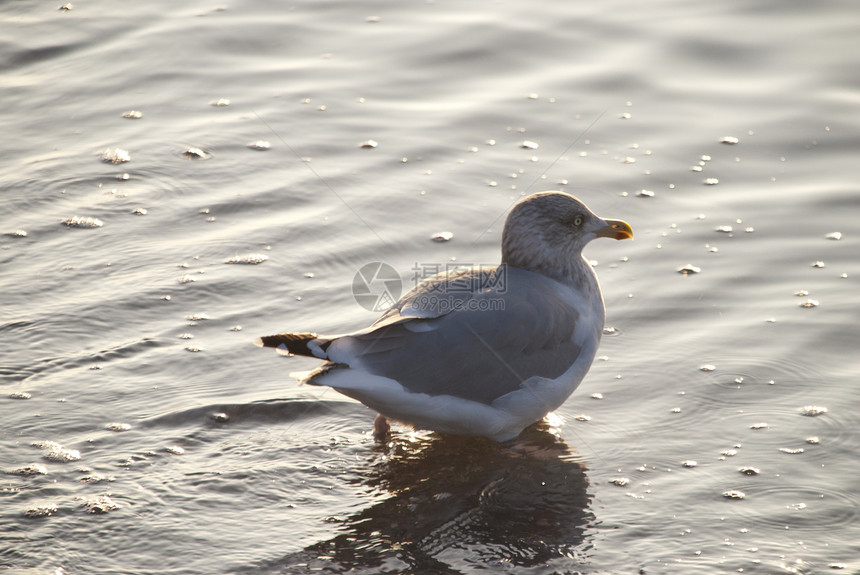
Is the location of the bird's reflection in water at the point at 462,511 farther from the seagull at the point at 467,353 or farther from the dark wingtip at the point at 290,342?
the dark wingtip at the point at 290,342

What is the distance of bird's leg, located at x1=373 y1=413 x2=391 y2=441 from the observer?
18.4ft

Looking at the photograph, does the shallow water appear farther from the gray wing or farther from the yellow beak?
the yellow beak

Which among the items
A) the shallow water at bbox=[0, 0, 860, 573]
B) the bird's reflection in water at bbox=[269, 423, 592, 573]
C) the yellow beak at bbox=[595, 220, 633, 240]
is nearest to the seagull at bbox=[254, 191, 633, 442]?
the bird's reflection in water at bbox=[269, 423, 592, 573]

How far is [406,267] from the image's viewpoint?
23.2 ft

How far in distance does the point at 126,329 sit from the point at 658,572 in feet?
12.0

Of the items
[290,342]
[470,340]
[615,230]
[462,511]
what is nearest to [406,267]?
[615,230]

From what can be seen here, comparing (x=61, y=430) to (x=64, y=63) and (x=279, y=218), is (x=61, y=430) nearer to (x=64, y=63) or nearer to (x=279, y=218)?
(x=279, y=218)

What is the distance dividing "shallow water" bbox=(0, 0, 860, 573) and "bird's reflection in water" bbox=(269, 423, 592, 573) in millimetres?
20

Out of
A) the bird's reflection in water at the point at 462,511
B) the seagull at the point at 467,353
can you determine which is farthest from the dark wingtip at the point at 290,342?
the bird's reflection in water at the point at 462,511

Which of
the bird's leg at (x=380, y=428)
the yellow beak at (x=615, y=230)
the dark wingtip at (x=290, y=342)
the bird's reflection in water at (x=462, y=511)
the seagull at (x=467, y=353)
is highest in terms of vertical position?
the yellow beak at (x=615, y=230)

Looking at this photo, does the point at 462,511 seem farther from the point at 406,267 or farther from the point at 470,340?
the point at 406,267

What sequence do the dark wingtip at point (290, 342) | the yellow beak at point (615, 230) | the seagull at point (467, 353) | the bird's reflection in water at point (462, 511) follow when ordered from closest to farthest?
the bird's reflection in water at point (462, 511)
the dark wingtip at point (290, 342)
the seagull at point (467, 353)
the yellow beak at point (615, 230)

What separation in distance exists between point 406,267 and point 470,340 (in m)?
1.84

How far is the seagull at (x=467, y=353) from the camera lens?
510cm
